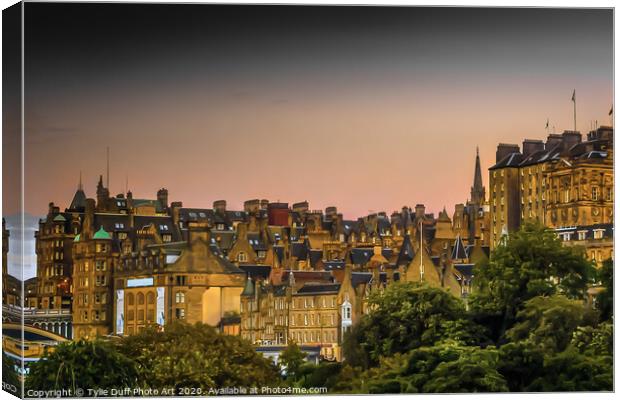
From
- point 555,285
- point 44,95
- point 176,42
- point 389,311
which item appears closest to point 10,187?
point 44,95

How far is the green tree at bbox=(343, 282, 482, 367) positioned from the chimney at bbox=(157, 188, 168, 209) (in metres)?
3.48

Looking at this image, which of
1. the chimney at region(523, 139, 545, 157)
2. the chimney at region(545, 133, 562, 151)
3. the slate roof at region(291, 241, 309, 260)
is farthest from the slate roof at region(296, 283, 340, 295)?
the chimney at region(545, 133, 562, 151)

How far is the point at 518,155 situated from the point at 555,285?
2.08 metres

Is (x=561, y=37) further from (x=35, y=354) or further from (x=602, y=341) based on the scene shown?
(x=35, y=354)

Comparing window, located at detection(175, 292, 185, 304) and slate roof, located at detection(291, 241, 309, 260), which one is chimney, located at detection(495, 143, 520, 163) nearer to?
slate roof, located at detection(291, 241, 309, 260)

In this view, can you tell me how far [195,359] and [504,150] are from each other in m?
5.76

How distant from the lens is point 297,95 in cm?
3058

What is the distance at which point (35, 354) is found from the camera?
29.5m

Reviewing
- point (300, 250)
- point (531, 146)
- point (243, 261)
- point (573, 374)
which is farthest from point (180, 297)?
point (573, 374)

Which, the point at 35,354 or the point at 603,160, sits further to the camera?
the point at 603,160

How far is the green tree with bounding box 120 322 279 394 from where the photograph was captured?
30.1 meters

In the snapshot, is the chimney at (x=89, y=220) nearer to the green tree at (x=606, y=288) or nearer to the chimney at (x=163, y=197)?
the chimney at (x=163, y=197)

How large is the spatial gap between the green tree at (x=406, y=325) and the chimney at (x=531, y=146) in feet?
8.26

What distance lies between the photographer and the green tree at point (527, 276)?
103 feet
